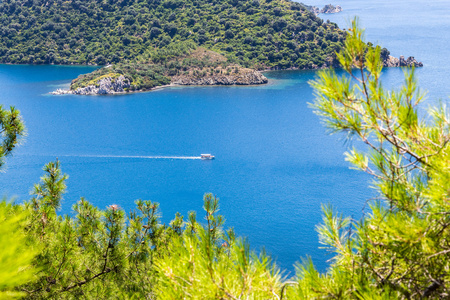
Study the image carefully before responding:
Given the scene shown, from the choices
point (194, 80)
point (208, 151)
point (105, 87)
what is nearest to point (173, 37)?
point (194, 80)

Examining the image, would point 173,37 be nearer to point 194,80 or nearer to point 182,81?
point 182,81

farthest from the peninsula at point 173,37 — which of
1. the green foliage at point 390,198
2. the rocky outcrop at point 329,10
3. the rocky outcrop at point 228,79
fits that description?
the green foliage at point 390,198

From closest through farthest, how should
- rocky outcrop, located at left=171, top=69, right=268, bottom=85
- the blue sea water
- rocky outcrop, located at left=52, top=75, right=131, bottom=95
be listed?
the blue sea water < rocky outcrop, located at left=52, top=75, right=131, bottom=95 < rocky outcrop, located at left=171, top=69, right=268, bottom=85

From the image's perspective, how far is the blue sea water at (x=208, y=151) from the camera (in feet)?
75.3

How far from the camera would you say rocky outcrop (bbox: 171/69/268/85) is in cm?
5734

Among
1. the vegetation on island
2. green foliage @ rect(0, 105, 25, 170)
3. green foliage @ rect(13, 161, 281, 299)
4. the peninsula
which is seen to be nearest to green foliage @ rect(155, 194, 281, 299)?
the vegetation on island

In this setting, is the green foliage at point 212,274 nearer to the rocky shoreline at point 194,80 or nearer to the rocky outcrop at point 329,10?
the rocky shoreline at point 194,80

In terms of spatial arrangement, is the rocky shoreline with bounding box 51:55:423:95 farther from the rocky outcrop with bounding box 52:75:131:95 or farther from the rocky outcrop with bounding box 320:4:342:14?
the rocky outcrop with bounding box 320:4:342:14

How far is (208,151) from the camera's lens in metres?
32.1

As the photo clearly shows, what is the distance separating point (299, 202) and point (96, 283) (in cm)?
1904

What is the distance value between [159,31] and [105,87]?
2565cm

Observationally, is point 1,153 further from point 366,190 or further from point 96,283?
point 366,190

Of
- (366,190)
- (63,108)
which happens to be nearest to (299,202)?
(366,190)

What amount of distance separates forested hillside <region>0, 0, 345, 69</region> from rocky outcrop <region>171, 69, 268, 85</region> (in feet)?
19.8
